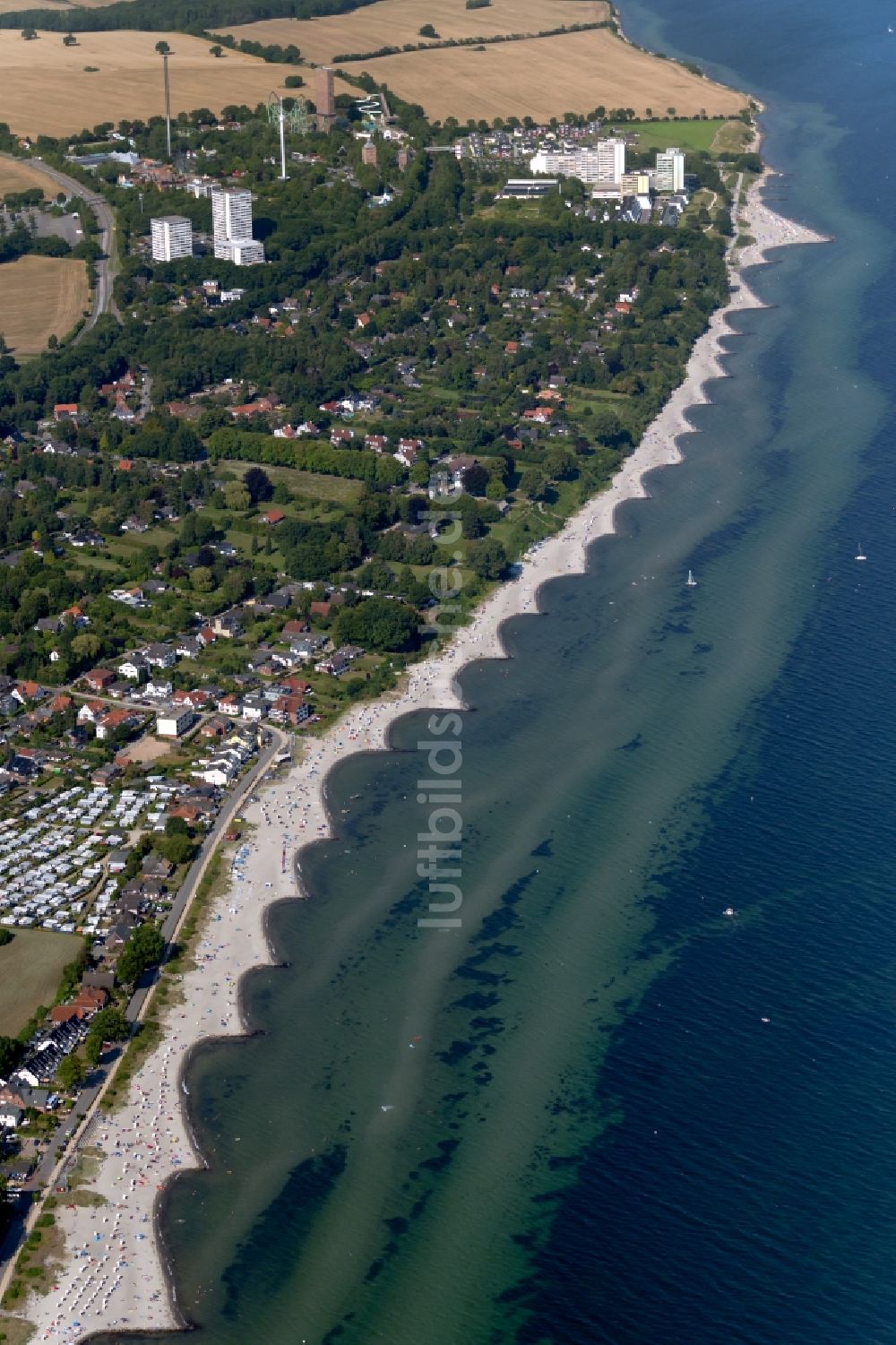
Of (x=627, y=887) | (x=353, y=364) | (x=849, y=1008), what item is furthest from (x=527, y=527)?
(x=849, y=1008)

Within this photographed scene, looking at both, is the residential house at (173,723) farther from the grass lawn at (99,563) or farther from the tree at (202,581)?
the grass lawn at (99,563)

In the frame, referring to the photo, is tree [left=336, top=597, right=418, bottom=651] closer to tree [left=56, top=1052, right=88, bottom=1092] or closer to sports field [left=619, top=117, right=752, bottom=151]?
tree [left=56, top=1052, right=88, bottom=1092]

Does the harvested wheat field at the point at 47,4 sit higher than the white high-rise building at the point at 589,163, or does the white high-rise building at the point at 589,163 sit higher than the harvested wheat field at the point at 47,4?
the harvested wheat field at the point at 47,4

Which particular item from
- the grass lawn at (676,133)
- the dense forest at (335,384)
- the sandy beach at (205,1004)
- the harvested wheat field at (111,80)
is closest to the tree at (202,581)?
the dense forest at (335,384)

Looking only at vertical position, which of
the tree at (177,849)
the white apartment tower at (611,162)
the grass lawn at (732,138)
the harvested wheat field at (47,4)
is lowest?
the tree at (177,849)

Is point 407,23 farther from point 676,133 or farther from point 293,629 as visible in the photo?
point 293,629

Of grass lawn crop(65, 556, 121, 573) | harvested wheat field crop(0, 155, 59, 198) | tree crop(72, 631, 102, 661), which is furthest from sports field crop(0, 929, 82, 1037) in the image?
harvested wheat field crop(0, 155, 59, 198)

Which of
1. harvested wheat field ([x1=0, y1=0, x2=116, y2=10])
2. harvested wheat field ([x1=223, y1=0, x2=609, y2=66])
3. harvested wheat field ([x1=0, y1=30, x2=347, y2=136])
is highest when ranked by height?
harvested wheat field ([x1=223, y1=0, x2=609, y2=66])

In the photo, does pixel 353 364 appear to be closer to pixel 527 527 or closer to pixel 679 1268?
pixel 527 527
